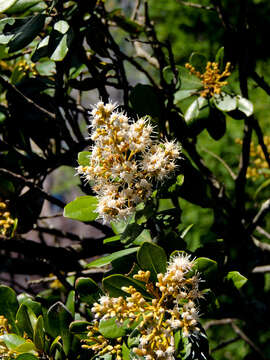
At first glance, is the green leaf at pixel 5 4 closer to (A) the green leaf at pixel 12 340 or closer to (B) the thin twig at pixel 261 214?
(A) the green leaf at pixel 12 340

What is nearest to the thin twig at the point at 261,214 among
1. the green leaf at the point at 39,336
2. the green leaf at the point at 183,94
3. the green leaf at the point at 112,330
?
the green leaf at the point at 183,94

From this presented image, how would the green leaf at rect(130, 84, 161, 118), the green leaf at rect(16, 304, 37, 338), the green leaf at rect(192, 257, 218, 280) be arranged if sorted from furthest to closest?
the green leaf at rect(130, 84, 161, 118), the green leaf at rect(16, 304, 37, 338), the green leaf at rect(192, 257, 218, 280)

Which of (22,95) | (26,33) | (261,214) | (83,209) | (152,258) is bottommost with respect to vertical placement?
(261,214)

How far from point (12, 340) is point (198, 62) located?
961 millimetres

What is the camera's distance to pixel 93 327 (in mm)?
884

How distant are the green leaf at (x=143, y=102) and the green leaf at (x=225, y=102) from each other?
215 mm

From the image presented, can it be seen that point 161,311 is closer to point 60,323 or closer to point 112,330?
point 112,330

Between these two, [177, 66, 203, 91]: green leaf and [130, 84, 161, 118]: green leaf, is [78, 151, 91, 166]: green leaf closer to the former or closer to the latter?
[130, 84, 161, 118]: green leaf

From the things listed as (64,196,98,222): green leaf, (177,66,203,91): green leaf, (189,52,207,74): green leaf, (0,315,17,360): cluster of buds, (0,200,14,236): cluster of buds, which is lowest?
(0,315,17,360): cluster of buds

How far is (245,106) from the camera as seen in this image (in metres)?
1.13

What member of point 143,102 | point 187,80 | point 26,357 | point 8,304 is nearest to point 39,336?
point 26,357

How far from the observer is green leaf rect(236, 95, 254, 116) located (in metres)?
1.12

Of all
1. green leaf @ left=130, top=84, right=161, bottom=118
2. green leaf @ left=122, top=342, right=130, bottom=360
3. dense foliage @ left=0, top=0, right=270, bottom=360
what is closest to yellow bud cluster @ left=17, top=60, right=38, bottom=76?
dense foliage @ left=0, top=0, right=270, bottom=360

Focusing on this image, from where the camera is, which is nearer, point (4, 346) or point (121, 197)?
point (121, 197)
